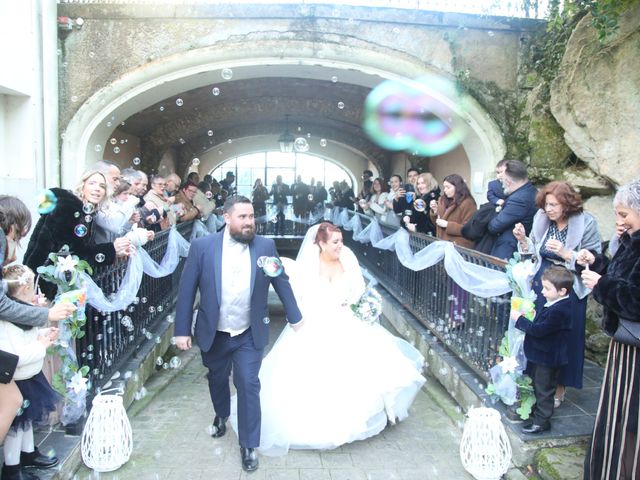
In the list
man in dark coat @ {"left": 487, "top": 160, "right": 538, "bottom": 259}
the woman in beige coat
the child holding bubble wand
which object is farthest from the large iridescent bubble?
the child holding bubble wand

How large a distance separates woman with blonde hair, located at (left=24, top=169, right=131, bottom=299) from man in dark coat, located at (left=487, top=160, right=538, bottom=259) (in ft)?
11.1

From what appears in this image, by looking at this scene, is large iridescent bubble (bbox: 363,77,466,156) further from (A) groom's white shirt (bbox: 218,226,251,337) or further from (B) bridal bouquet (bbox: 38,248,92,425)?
(B) bridal bouquet (bbox: 38,248,92,425)

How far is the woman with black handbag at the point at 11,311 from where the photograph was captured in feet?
8.87

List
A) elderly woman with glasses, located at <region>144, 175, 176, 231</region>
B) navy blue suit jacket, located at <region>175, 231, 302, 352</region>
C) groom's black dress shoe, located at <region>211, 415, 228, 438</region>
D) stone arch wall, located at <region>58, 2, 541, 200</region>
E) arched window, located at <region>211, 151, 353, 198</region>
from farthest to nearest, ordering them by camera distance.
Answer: arched window, located at <region>211, 151, 353, 198</region> < stone arch wall, located at <region>58, 2, 541, 200</region> < elderly woman with glasses, located at <region>144, 175, 176, 231</region> < groom's black dress shoe, located at <region>211, 415, 228, 438</region> < navy blue suit jacket, located at <region>175, 231, 302, 352</region>

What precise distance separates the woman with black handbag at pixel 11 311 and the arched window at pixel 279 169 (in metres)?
22.5

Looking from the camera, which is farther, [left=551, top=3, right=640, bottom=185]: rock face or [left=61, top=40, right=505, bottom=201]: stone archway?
[left=61, top=40, right=505, bottom=201]: stone archway

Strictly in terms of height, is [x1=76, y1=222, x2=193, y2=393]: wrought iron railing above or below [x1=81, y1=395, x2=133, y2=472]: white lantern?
above

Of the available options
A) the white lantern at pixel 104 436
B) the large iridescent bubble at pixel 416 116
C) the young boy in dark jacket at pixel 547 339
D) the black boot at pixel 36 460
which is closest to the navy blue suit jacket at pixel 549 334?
the young boy in dark jacket at pixel 547 339

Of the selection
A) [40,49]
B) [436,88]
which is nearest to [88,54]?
[40,49]

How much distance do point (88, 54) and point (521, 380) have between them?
7437mm

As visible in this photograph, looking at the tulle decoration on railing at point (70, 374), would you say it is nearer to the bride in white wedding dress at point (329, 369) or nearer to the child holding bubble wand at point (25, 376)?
the child holding bubble wand at point (25, 376)

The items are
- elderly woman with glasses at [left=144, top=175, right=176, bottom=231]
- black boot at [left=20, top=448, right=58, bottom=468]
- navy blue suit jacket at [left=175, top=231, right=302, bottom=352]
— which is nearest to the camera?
black boot at [left=20, top=448, right=58, bottom=468]

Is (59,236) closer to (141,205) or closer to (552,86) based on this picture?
(141,205)

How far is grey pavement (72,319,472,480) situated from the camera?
3.62 metres
